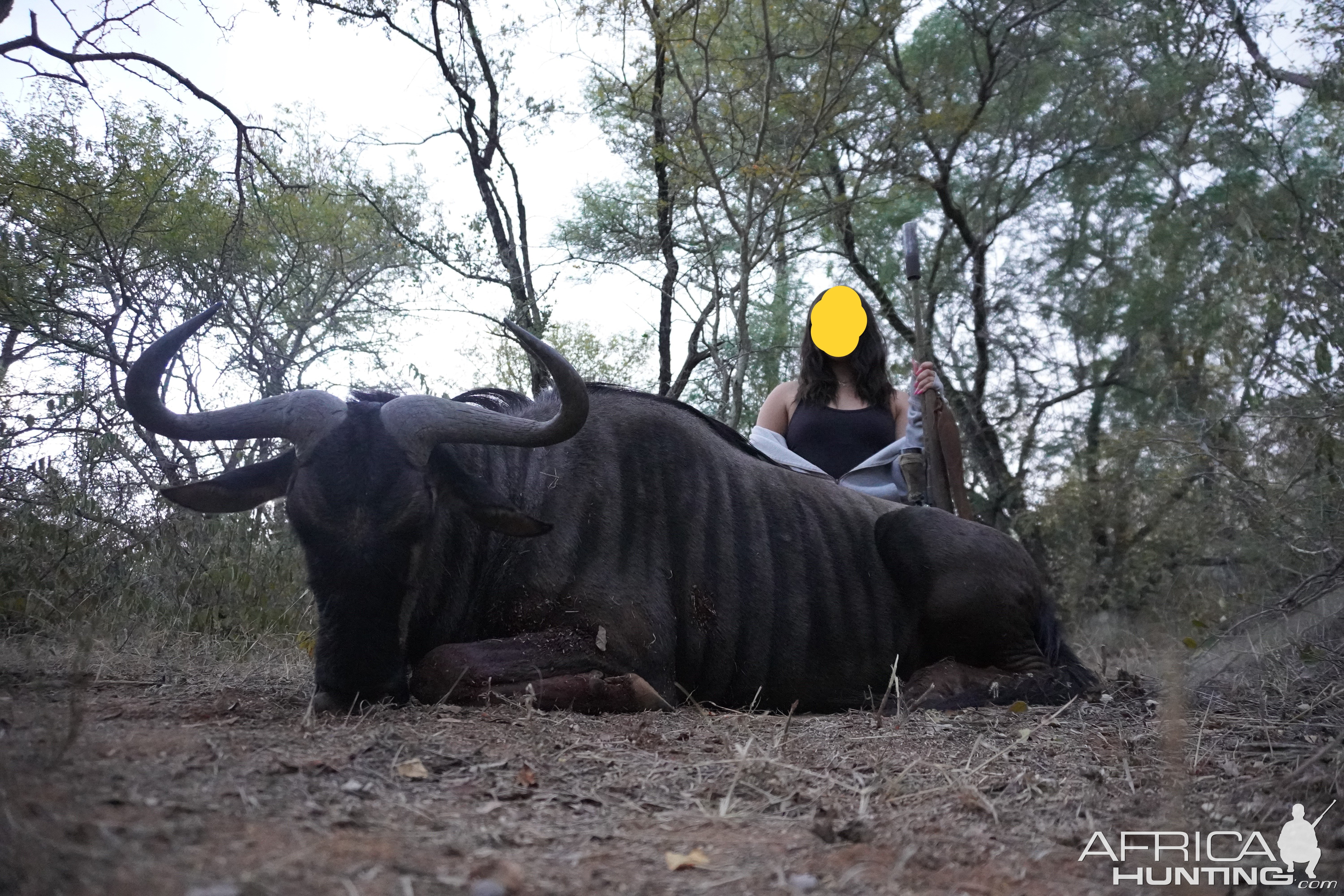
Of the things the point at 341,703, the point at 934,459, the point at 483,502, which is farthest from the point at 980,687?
the point at 341,703

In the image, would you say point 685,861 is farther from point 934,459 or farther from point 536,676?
point 934,459

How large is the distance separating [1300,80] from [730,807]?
1010cm

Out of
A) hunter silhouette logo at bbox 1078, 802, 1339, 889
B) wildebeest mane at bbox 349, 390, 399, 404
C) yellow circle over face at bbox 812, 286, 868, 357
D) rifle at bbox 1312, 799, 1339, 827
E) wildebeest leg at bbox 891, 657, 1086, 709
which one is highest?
yellow circle over face at bbox 812, 286, 868, 357

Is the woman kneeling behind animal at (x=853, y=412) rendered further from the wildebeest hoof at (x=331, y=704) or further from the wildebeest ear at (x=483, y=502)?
the wildebeest hoof at (x=331, y=704)

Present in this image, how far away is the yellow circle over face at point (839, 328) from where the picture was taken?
6.55m

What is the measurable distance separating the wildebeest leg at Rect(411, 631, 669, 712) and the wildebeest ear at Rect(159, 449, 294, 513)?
91cm

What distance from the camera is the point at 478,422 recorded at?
12.6 feet

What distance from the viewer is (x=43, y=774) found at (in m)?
1.93

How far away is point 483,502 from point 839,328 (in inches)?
135

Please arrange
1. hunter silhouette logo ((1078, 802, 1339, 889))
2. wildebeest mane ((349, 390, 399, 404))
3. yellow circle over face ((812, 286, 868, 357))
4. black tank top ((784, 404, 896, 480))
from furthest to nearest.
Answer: yellow circle over face ((812, 286, 868, 357))
black tank top ((784, 404, 896, 480))
wildebeest mane ((349, 390, 399, 404))
hunter silhouette logo ((1078, 802, 1339, 889))

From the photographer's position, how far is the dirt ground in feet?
5.54

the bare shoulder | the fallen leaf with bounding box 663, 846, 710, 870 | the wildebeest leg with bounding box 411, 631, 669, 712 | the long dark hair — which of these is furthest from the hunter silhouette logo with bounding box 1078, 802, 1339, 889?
the bare shoulder

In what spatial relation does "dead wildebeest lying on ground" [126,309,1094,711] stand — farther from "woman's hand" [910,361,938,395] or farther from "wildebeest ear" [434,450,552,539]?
"woman's hand" [910,361,938,395]

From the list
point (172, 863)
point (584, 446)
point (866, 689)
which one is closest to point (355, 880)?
point (172, 863)
